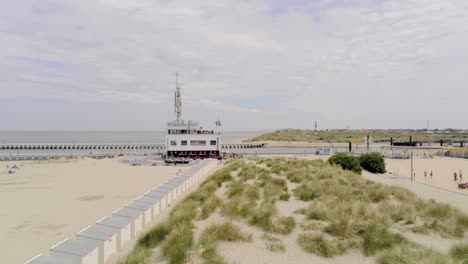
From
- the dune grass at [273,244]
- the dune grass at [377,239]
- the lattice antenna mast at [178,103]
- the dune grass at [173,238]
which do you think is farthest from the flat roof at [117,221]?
the lattice antenna mast at [178,103]

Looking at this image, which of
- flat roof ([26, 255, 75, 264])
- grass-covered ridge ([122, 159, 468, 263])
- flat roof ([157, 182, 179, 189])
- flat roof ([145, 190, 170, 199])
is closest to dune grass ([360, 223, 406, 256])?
A: grass-covered ridge ([122, 159, 468, 263])

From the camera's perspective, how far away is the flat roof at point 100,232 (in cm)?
777

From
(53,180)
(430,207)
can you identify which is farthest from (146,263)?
(53,180)

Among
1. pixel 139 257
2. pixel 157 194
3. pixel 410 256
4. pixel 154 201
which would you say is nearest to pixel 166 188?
pixel 157 194

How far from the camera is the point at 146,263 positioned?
21.7 ft

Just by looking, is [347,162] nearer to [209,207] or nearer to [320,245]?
[209,207]

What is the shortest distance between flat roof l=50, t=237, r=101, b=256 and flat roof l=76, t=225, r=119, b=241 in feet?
0.77

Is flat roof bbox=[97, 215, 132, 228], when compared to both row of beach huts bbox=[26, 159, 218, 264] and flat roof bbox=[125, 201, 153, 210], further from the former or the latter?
flat roof bbox=[125, 201, 153, 210]

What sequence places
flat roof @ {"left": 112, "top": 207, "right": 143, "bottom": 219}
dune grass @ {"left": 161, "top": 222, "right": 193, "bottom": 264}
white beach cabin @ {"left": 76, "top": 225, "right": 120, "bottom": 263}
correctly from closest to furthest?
1. dune grass @ {"left": 161, "top": 222, "right": 193, "bottom": 264}
2. white beach cabin @ {"left": 76, "top": 225, "right": 120, "bottom": 263}
3. flat roof @ {"left": 112, "top": 207, "right": 143, "bottom": 219}

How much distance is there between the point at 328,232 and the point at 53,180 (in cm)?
2726

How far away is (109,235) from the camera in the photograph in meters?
7.82

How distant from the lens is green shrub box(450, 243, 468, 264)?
22.1ft

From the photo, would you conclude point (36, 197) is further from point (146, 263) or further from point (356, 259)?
point (356, 259)

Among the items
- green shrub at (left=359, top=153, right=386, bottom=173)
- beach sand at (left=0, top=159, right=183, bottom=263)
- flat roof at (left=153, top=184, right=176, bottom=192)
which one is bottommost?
beach sand at (left=0, top=159, right=183, bottom=263)
